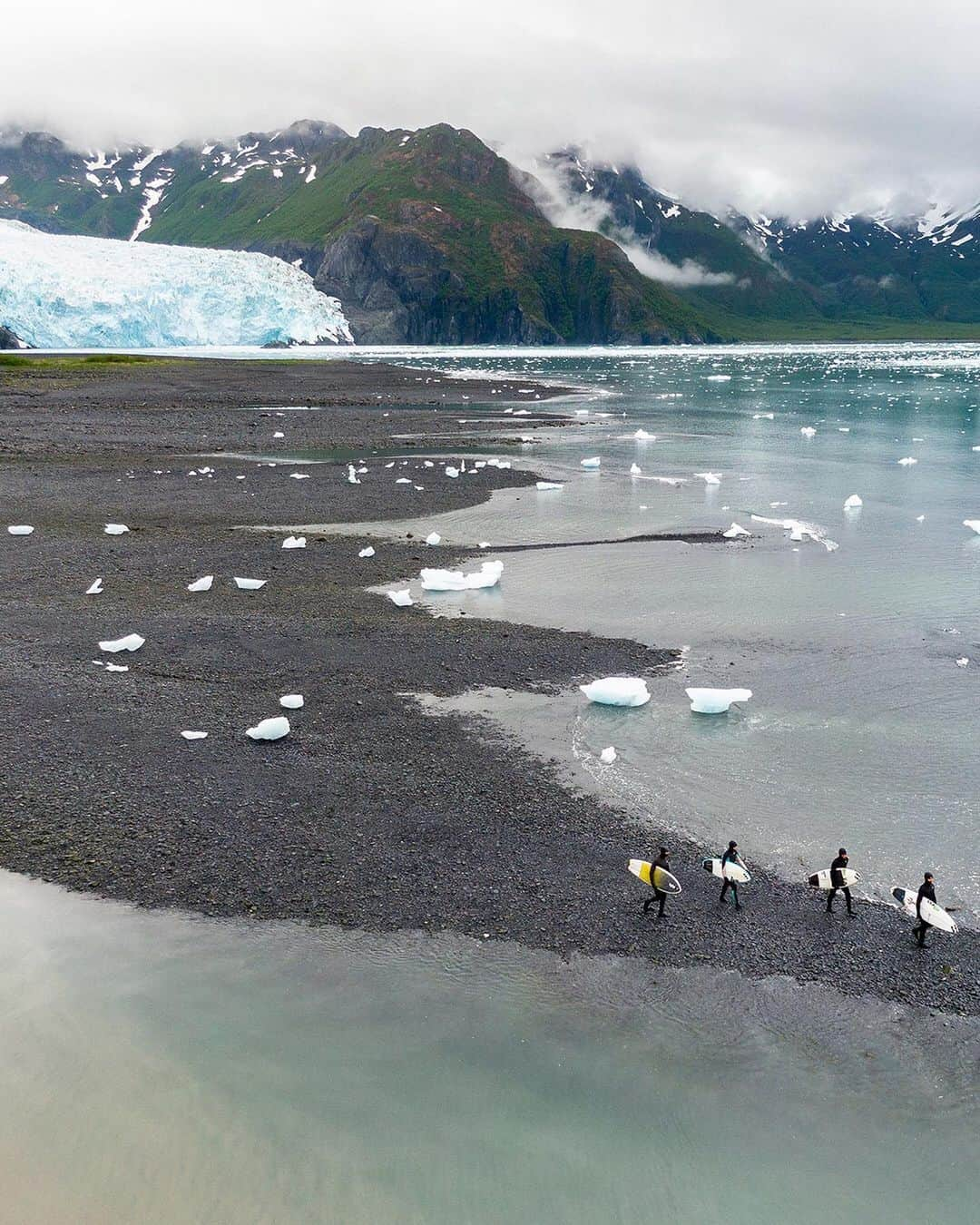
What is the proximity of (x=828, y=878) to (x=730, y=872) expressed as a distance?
848 millimetres

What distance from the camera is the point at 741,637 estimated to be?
16141 mm

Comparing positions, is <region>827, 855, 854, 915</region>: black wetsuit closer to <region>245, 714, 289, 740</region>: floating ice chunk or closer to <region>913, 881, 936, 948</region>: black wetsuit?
<region>913, 881, 936, 948</region>: black wetsuit

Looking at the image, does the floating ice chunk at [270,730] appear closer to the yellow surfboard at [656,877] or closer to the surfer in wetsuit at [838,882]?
the yellow surfboard at [656,877]

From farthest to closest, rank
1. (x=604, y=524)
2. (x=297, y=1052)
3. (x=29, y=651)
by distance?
(x=604, y=524)
(x=29, y=651)
(x=297, y=1052)

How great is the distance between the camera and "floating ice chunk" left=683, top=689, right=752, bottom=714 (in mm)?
12758

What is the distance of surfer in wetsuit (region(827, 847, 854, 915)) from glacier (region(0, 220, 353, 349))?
105 metres

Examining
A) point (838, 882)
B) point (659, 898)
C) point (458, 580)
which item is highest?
point (458, 580)

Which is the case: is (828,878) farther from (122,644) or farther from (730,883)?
(122,644)

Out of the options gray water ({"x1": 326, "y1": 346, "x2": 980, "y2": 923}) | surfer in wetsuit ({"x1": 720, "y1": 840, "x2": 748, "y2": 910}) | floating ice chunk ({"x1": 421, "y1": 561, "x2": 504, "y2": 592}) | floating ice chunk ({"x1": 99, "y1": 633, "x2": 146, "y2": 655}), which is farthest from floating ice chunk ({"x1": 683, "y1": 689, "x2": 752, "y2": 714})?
floating ice chunk ({"x1": 99, "y1": 633, "x2": 146, "y2": 655})

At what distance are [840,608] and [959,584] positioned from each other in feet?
11.2

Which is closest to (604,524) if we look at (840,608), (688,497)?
(688,497)

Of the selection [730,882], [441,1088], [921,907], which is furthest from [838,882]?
[441,1088]

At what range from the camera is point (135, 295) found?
101750mm

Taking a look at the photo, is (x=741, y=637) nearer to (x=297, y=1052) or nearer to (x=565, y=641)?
(x=565, y=641)
